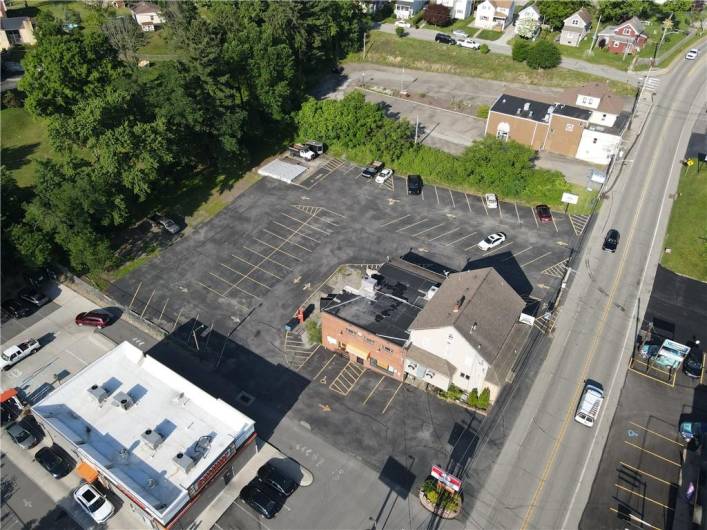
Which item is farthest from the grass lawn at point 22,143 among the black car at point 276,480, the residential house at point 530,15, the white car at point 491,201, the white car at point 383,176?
the residential house at point 530,15

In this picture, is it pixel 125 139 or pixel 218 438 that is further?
pixel 125 139

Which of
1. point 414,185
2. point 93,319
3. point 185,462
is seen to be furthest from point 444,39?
point 185,462

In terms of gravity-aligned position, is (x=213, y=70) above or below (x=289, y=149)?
above

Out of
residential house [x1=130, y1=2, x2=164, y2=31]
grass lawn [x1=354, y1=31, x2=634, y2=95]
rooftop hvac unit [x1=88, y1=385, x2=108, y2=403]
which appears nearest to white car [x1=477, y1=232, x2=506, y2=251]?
rooftop hvac unit [x1=88, y1=385, x2=108, y2=403]

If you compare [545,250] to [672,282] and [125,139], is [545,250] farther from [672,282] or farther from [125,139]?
[125,139]

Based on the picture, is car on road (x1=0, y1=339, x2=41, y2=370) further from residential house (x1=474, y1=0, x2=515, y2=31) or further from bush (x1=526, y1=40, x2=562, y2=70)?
residential house (x1=474, y1=0, x2=515, y2=31)

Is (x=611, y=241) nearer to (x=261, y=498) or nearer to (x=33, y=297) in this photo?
(x=261, y=498)

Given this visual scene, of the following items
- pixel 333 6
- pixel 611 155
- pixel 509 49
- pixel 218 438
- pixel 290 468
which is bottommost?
pixel 290 468

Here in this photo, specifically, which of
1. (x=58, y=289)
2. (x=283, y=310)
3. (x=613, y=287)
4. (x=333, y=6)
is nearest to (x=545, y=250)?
(x=613, y=287)

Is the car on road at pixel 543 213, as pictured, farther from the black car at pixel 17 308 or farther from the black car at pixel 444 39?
the black car at pixel 17 308
